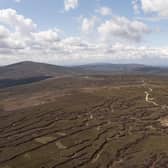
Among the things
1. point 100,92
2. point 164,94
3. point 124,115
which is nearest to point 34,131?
point 124,115

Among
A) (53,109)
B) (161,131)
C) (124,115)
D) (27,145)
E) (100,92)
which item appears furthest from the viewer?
(100,92)

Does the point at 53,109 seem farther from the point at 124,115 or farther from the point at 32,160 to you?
the point at 32,160

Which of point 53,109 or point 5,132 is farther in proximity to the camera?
point 53,109

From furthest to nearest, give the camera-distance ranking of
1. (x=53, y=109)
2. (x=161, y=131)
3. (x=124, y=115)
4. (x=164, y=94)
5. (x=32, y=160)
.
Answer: (x=164, y=94)
(x=53, y=109)
(x=124, y=115)
(x=161, y=131)
(x=32, y=160)

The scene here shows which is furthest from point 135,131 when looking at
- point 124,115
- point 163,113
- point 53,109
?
point 53,109
